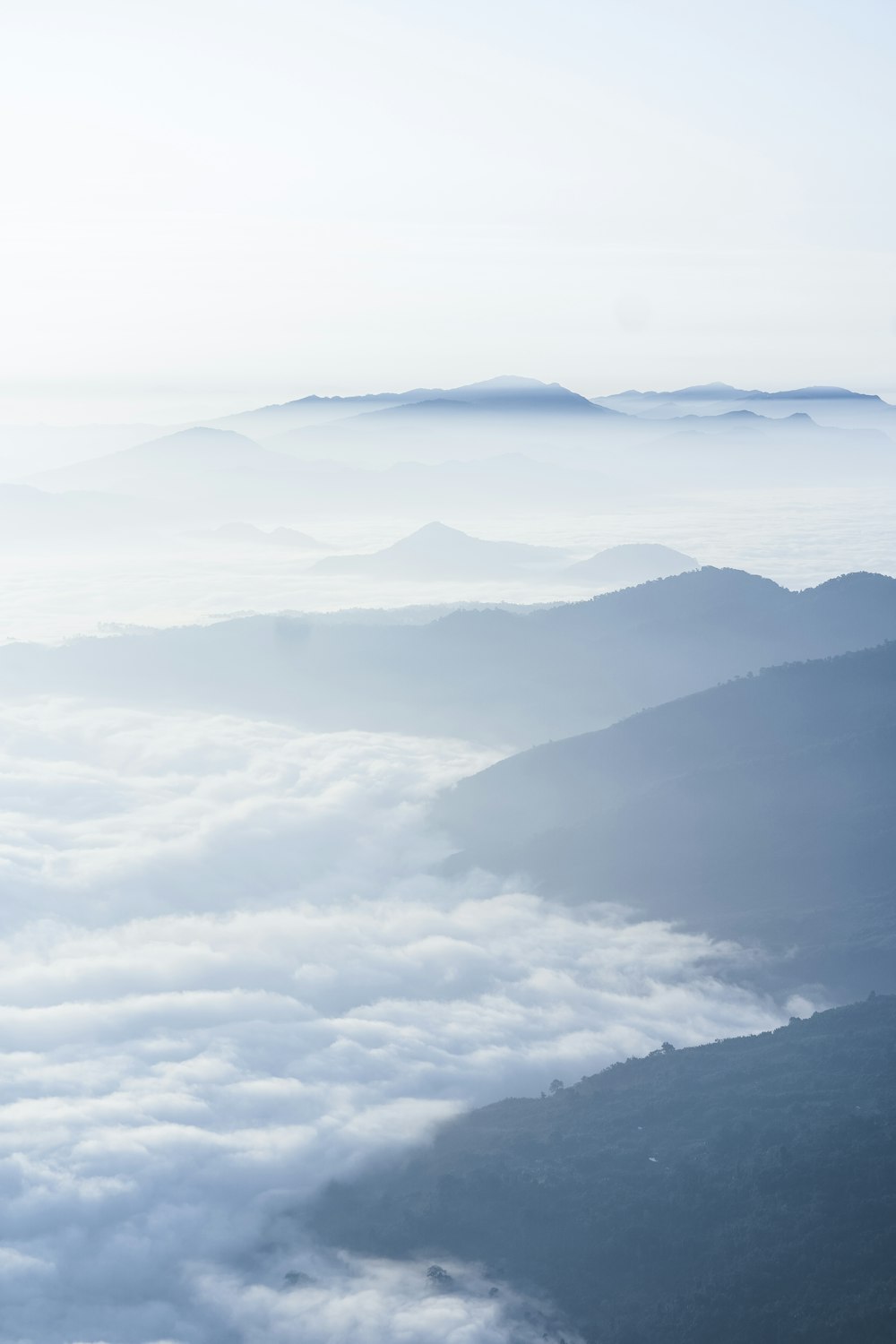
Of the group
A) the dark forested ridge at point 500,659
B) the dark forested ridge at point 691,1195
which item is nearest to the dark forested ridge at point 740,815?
the dark forested ridge at point 691,1195

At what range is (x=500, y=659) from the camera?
148 meters

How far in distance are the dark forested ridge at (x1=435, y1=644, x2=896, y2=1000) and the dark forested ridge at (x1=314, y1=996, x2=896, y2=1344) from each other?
18.1 m

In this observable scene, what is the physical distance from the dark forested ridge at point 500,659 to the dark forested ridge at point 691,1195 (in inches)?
3003

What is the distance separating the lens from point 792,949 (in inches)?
2889

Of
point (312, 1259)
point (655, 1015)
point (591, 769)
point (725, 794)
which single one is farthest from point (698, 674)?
point (312, 1259)

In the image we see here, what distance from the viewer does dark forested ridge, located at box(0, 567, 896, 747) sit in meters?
140

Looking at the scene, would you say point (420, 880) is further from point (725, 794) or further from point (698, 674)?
point (698, 674)

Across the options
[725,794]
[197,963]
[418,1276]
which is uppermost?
[725,794]

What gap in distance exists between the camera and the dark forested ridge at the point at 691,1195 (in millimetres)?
41594

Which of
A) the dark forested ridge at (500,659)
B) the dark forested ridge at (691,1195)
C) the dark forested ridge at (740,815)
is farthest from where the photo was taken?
the dark forested ridge at (500,659)

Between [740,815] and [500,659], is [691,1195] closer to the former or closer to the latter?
[740,815]

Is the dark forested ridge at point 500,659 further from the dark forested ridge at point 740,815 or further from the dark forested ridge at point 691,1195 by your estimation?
the dark forested ridge at point 691,1195

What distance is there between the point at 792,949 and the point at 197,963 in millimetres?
A: 38762

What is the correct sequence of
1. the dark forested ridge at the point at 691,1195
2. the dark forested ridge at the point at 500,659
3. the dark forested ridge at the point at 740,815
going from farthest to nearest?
the dark forested ridge at the point at 500,659 < the dark forested ridge at the point at 740,815 < the dark forested ridge at the point at 691,1195
